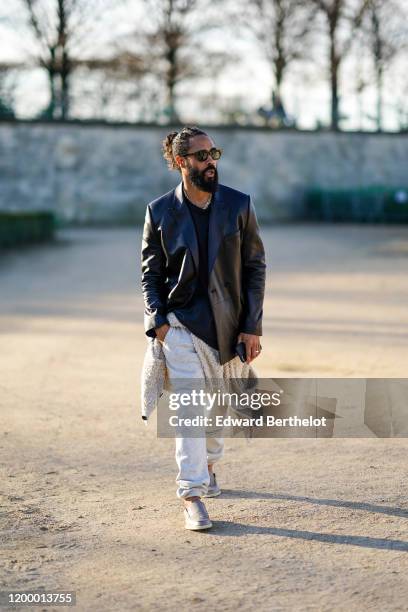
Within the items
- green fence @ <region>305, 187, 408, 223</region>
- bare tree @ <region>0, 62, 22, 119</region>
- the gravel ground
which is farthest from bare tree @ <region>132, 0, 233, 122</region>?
the gravel ground

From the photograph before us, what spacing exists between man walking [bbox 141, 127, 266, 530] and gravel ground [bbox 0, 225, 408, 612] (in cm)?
39

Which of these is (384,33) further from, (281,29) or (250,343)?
(250,343)

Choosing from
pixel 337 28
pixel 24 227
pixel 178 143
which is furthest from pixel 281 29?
pixel 178 143

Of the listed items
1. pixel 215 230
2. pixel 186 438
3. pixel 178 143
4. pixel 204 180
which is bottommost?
pixel 186 438

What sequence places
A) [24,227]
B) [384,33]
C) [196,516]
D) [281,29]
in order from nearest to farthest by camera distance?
[196,516], [24,227], [281,29], [384,33]

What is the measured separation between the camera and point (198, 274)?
4910mm

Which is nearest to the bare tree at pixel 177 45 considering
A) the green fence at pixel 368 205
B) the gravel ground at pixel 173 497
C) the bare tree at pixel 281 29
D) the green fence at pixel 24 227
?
the bare tree at pixel 281 29

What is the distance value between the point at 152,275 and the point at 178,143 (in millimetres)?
621

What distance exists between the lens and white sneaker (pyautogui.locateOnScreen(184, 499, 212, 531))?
472cm

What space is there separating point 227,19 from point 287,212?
272 inches

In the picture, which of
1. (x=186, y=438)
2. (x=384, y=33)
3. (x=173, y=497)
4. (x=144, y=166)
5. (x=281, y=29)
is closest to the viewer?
(x=186, y=438)

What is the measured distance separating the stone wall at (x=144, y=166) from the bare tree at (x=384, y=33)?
1.77 meters

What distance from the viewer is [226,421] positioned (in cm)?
530

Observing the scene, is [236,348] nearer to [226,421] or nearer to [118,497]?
[226,421]
